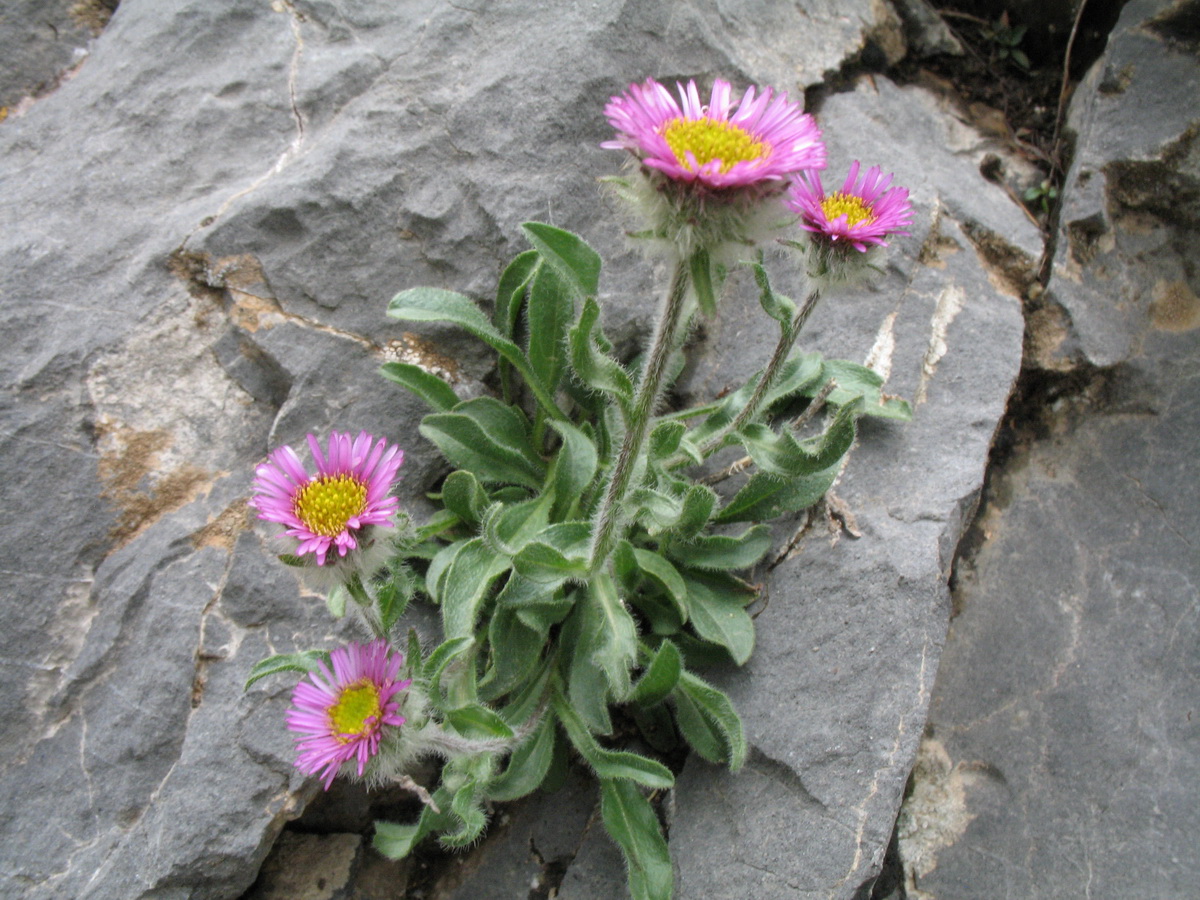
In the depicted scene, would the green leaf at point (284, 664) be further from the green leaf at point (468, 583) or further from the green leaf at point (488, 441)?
the green leaf at point (488, 441)

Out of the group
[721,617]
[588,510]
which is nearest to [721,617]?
[721,617]

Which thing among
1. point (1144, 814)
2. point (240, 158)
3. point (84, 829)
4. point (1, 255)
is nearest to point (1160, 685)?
point (1144, 814)

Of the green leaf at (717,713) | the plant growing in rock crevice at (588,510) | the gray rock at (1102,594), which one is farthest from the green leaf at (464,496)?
the gray rock at (1102,594)

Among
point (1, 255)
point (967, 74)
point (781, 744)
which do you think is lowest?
point (781, 744)

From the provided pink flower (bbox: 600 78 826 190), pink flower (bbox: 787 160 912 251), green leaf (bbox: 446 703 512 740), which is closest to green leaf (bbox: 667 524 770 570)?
green leaf (bbox: 446 703 512 740)

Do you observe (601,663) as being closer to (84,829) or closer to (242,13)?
(84,829)
